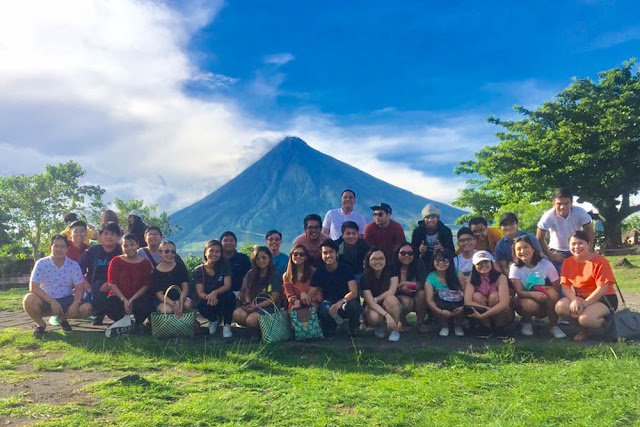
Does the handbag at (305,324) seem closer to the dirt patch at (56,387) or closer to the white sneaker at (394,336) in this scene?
the white sneaker at (394,336)

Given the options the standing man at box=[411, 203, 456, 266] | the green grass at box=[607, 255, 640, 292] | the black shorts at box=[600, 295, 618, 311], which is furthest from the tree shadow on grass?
the green grass at box=[607, 255, 640, 292]

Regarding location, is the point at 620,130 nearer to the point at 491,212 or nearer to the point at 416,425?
the point at 491,212

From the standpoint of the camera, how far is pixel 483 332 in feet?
18.2

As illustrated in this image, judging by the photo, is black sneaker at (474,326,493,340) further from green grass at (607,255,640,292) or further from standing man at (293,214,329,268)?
green grass at (607,255,640,292)

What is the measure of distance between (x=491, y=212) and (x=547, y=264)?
72.7ft

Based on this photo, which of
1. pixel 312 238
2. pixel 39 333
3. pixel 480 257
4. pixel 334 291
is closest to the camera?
pixel 480 257

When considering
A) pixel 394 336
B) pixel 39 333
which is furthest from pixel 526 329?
pixel 39 333

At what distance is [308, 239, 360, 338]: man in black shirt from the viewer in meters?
5.52

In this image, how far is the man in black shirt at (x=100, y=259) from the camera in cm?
667

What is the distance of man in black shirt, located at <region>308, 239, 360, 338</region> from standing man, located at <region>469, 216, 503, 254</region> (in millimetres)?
1945

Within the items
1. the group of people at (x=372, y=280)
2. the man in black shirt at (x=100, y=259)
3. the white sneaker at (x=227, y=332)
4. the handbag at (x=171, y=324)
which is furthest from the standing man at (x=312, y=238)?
the man in black shirt at (x=100, y=259)

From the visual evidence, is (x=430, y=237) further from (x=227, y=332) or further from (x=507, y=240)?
(x=227, y=332)

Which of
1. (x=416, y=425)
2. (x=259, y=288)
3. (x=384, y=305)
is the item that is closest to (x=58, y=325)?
(x=259, y=288)

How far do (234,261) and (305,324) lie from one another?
1.69 m
